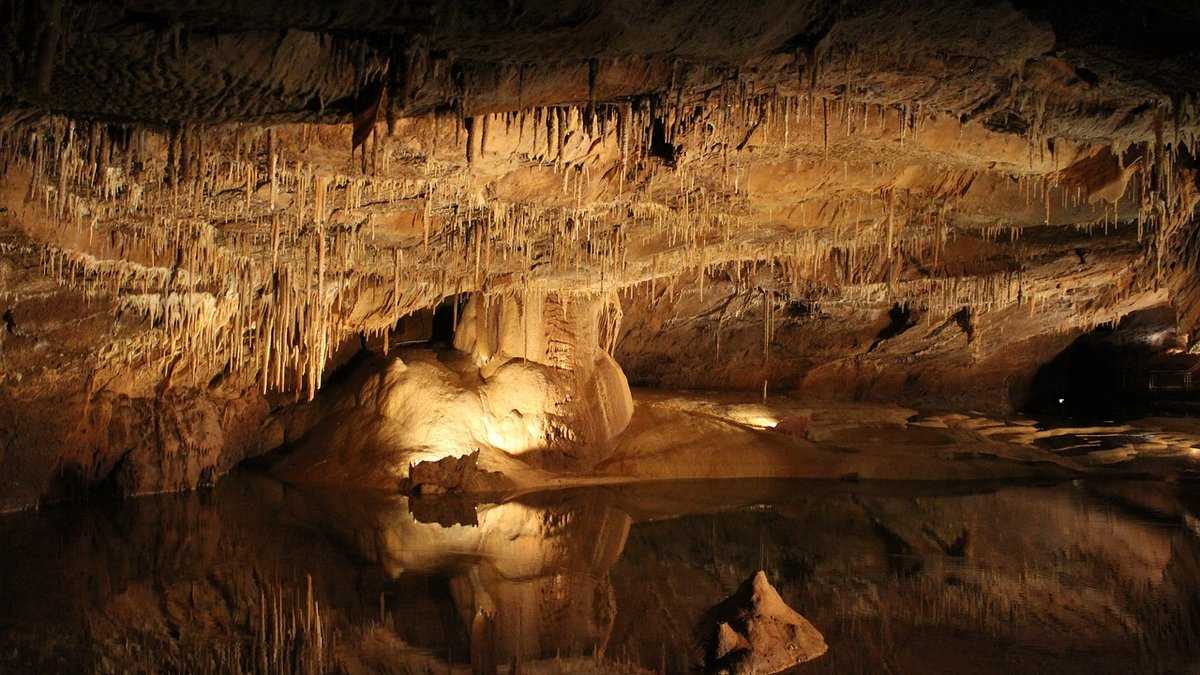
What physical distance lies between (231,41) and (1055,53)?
5.06m

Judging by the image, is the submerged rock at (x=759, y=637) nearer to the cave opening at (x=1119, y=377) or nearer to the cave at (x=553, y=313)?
the cave at (x=553, y=313)

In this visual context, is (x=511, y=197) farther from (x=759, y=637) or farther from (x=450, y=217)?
(x=759, y=637)

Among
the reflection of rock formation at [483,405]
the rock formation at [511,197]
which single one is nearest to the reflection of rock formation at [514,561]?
the reflection of rock formation at [483,405]

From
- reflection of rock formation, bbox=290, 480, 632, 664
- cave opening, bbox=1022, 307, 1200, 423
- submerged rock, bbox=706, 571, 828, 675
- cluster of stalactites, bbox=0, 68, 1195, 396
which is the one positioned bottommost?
reflection of rock formation, bbox=290, 480, 632, 664

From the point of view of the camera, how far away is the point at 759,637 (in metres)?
4.64

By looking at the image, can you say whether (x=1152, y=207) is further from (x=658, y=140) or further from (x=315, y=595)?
(x=315, y=595)

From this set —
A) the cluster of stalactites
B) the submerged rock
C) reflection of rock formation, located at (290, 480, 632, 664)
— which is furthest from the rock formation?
the submerged rock

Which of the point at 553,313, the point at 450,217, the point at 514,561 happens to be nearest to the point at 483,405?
the point at 553,313

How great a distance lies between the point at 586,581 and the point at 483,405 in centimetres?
768

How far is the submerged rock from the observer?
4508mm

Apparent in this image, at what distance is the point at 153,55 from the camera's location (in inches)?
195

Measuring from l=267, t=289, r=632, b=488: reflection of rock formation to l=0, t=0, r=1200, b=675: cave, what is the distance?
0.27 feet

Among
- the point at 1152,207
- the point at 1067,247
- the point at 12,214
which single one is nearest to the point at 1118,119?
the point at 1152,207

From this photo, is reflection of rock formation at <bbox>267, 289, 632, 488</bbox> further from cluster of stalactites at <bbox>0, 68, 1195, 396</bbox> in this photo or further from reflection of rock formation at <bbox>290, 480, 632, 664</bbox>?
reflection of rock formation at <bbox>290, 480, 632, 664</bbox>
